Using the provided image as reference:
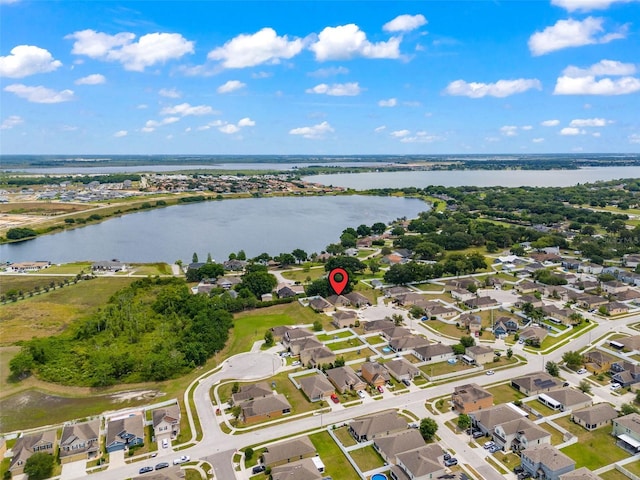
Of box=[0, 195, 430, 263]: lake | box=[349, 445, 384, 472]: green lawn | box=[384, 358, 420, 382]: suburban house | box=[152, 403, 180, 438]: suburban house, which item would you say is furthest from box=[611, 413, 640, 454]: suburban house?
box=[0, 195, 430, 263]: lake

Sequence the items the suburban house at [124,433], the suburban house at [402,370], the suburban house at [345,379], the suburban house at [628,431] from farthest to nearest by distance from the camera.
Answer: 1. the suburban house at [402,370]
2. the suburban house at [345,379]
3. the suburban house at [124,433]
4. the suburban house at [628,431]

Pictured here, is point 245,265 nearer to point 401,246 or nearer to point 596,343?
point 401,246

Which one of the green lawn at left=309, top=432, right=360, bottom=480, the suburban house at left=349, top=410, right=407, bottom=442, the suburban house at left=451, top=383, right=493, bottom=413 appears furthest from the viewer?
the suburban house at left=451, top=383, right=493, bottom=413

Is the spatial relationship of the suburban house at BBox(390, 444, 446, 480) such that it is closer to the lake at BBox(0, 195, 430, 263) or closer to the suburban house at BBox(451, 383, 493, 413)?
the suburban house at BBox(451, 383, 493, 413)

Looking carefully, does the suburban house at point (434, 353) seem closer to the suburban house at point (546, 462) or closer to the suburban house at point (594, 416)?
the suburban house at point (594, 416)

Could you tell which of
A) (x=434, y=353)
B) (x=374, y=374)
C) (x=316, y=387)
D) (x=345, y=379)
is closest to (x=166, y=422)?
(x=316, y=387)

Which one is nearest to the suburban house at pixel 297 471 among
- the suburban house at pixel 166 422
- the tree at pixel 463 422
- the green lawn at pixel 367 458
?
the green lawn at pixel 367 458
